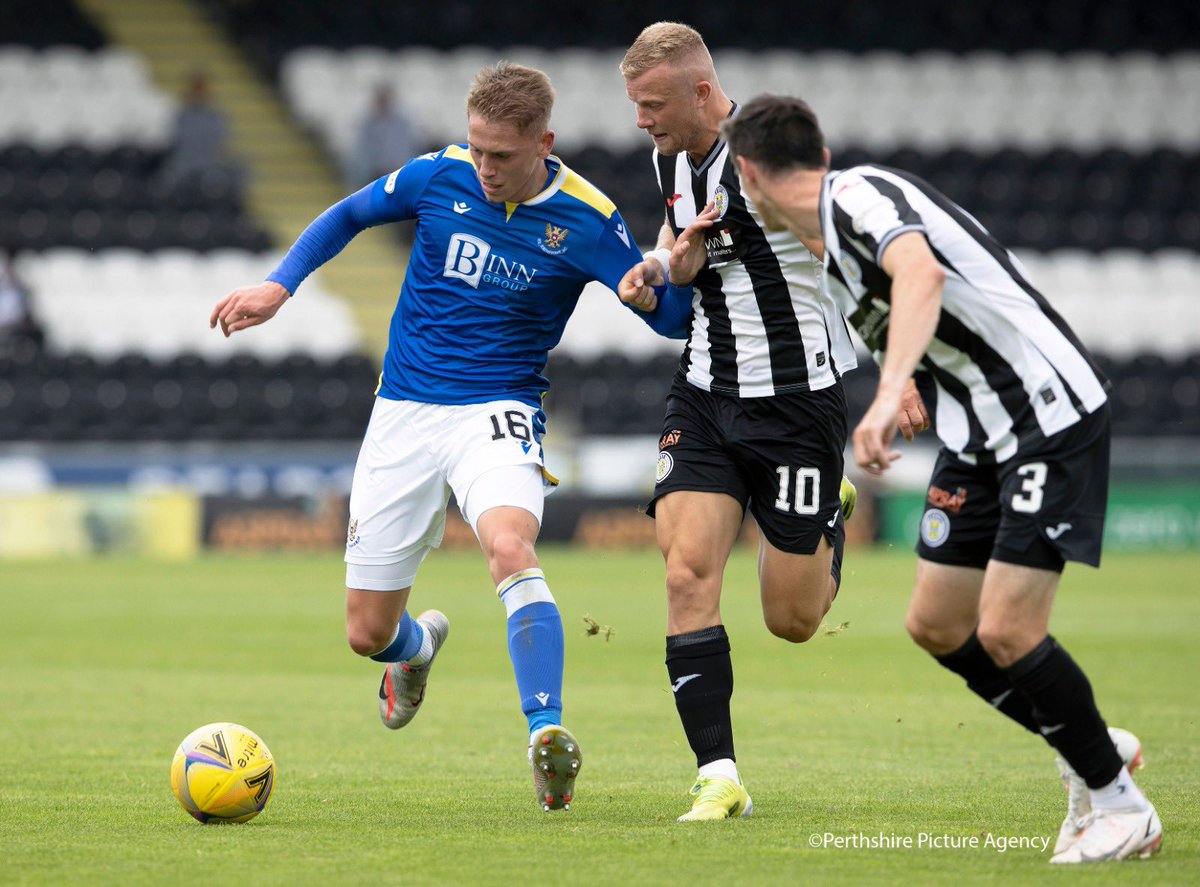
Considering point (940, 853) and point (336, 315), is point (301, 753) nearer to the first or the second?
point (940, 853)

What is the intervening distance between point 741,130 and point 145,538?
1619 centimetres

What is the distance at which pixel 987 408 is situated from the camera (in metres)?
4.98

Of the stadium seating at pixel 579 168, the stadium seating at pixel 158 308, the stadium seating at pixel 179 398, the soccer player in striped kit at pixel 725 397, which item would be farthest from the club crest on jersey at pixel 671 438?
the stadium seating at pixel 158 308

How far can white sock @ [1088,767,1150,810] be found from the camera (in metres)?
4.88

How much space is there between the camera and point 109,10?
28031mm

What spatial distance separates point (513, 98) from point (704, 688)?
2.17m

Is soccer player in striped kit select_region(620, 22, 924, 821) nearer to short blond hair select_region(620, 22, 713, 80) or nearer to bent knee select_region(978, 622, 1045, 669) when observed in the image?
short blond hair select_region(620, 22, 713, 80)

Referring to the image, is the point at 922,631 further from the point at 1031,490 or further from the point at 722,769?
the point at 722,769

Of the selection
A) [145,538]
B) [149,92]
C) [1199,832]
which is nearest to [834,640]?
[1199,832]

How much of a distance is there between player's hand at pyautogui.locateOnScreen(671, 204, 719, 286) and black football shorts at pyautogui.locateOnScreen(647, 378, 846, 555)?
1.55ft

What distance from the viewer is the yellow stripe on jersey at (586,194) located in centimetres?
653

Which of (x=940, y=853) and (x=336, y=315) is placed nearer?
(x=940, y=853)

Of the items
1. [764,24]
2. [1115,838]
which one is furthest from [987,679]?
[764,24]

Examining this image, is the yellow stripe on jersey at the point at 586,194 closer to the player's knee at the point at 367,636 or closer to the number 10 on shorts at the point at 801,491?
the number 10 on shorts at the point at 801,491
